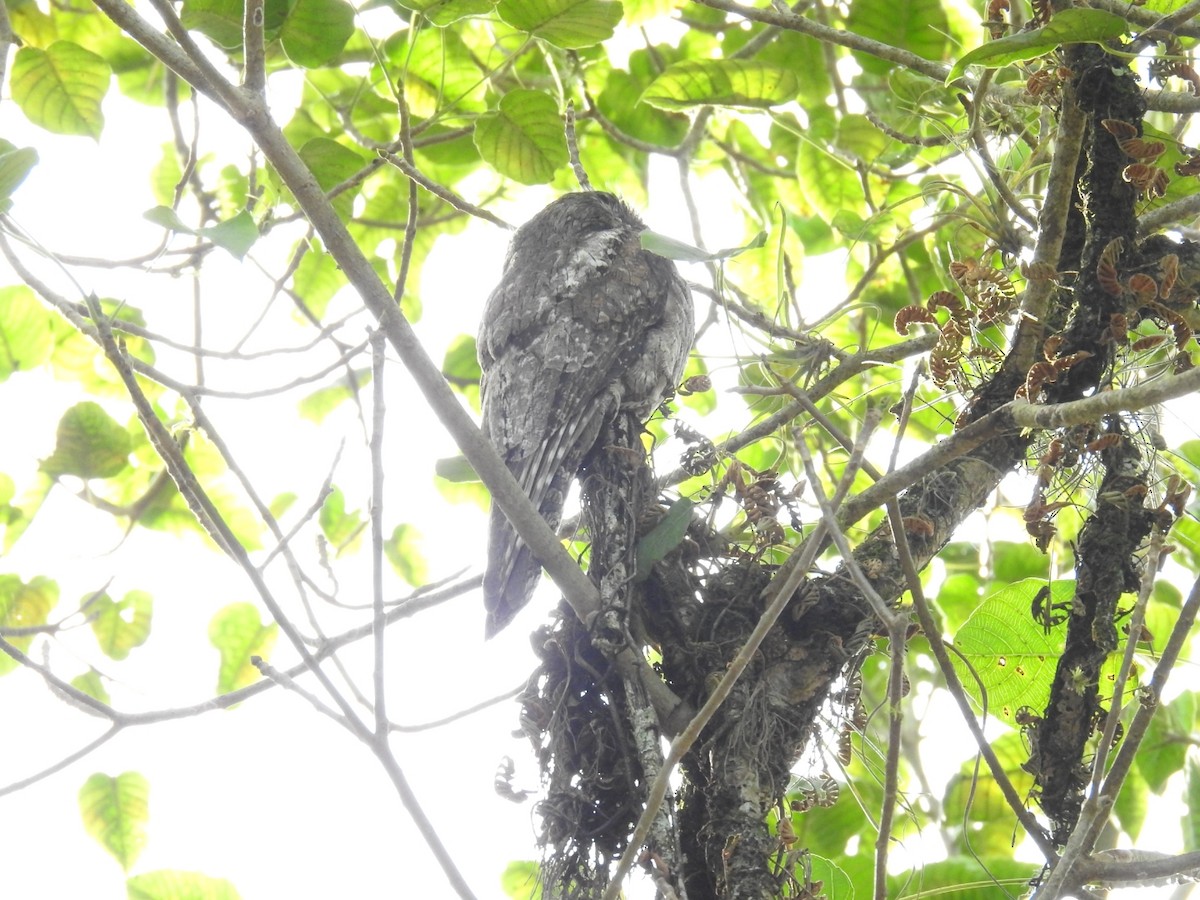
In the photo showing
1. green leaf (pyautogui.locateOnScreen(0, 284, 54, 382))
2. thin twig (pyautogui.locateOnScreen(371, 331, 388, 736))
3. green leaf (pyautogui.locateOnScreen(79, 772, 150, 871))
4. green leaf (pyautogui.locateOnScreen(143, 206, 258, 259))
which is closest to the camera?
thin twig (pyautogui.locateOnScreen(371, 331, 388, 736))

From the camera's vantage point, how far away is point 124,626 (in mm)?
3611

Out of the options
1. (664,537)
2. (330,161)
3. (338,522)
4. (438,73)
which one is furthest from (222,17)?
(338,522)

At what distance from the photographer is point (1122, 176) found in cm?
192

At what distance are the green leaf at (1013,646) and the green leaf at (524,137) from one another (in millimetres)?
1504

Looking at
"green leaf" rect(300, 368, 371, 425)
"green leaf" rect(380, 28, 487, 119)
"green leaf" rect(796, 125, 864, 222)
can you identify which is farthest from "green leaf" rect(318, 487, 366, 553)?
"green leaf" rect(796, 125, 864, 222)

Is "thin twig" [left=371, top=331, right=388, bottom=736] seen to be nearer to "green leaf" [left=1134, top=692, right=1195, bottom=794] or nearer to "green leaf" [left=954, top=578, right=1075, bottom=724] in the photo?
"green leaf" [left=954, top=578, right=1075, bottom=724]

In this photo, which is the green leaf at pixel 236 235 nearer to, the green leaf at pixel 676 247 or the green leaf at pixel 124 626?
the green leaf at pixel 676 247

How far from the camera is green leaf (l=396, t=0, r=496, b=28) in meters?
2.46

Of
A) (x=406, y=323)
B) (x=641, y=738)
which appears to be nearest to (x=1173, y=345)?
(x=641, y=738)

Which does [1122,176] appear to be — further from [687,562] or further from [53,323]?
[53,323]

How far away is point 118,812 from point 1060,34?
313cm

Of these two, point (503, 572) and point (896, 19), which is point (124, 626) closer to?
point (503, 572)

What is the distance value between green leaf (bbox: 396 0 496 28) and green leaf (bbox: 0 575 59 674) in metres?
2.05

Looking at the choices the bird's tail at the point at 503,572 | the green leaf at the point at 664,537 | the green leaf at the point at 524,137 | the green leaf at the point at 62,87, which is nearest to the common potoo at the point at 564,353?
the bird's tail at the point at 503,572
